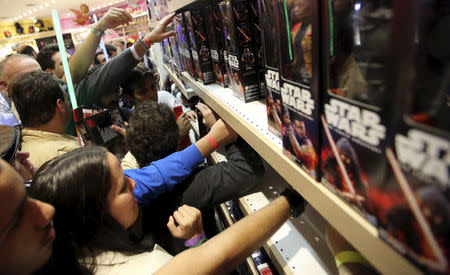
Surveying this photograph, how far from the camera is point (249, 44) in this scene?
864 mm

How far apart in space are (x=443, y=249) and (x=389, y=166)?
0.31 ft

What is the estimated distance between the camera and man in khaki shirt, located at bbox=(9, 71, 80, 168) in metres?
1.53

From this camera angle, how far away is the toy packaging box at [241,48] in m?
0.83

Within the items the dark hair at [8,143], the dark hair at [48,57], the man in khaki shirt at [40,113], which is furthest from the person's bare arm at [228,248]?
the dark hair at [48,57]

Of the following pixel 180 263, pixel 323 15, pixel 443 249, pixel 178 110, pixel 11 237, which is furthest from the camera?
pixel 178 110

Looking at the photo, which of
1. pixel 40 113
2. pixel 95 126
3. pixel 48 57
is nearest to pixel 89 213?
pixel 95 126

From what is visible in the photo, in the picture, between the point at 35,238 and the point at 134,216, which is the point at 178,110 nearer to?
the point at 134,216

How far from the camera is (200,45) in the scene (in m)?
1.23

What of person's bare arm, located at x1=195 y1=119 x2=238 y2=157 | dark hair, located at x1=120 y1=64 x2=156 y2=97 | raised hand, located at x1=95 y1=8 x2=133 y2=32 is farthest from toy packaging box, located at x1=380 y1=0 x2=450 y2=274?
dark hair, located at x1=120 y1=64 x2=156 y2=97

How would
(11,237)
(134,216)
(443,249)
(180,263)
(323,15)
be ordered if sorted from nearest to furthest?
(443,249)
(323,15)
(11,237)
(180,263)
(134,216)

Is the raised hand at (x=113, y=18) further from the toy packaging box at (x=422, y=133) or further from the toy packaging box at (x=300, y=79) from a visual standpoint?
the toy packaging box at (x=422, y=133)

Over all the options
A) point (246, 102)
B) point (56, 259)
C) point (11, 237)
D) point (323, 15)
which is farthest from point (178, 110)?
point (323, 15)

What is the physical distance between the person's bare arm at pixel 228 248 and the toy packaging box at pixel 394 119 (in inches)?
16.0

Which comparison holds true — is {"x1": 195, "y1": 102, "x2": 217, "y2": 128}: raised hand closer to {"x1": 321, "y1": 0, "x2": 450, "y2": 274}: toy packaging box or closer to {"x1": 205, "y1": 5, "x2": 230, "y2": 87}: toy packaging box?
{"x1": 205, "y1": 5, "x2": 230, "y2": 87}: toy packaging box
